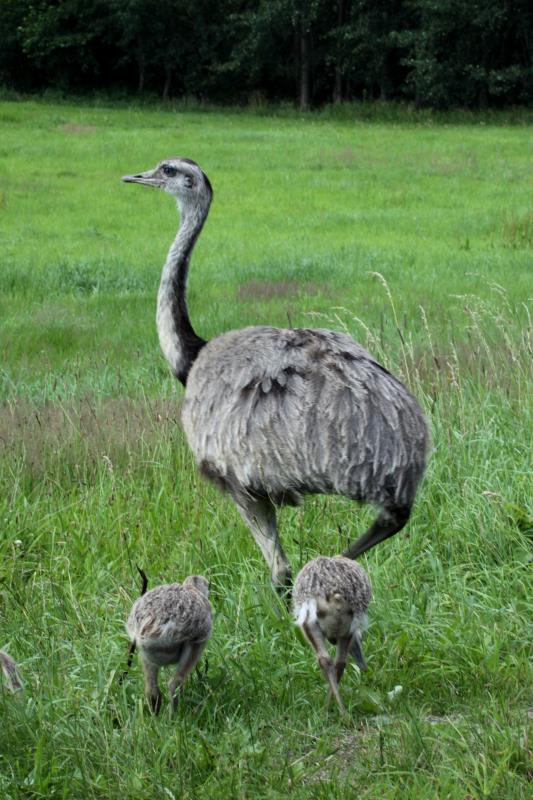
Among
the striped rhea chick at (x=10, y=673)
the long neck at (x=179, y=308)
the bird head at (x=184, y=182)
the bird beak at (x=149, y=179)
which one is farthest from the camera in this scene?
the bird beak at (x=149, y=179)

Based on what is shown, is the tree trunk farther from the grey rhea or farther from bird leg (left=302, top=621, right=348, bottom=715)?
bird leg (left=302, top=621, right=348, bottom=715)

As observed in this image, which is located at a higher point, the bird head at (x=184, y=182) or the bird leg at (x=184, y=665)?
the bird head at (x=184, y=182)

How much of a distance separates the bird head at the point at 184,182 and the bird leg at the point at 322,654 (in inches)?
136

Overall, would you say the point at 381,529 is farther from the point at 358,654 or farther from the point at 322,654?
the point at 322,654

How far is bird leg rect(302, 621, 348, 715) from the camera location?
3.95 m

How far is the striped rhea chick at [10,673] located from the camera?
13.5 feet

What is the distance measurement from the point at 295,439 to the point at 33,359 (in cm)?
658

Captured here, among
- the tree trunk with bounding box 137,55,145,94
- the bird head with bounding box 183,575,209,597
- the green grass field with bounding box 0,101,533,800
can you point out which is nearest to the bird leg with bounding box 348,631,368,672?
the green grass field with bounding box 0,101,533,800

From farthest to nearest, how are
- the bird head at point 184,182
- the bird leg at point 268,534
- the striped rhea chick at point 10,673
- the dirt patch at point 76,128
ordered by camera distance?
1. the dirt patch at point 76,128
2. the bird head at point 184,182
3. the bird leg at point 268,534
4. the striped rhea chick at point 10,673

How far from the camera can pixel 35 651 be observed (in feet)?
15.4

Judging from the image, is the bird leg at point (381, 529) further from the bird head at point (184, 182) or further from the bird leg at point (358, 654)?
the bird head at point (184, 182)

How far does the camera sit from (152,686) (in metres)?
4.05

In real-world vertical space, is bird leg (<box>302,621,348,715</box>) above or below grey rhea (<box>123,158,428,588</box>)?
below

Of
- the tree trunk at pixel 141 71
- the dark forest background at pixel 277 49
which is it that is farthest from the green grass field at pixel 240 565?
the tree trunk at pixel 141 71
